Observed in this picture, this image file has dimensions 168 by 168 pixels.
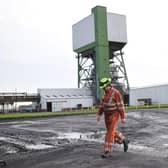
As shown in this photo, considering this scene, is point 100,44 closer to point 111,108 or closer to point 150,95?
point 150,95

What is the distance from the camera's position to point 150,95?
65062 millimetres

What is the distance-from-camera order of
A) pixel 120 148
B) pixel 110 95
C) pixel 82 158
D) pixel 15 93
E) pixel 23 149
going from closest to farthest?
pixel 82 158
pixel 110 95
pixel 120 148
pixel 23 149
pixel 15 93

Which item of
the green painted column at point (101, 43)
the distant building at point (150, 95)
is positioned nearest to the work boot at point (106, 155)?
the distant building at point (150, 95)

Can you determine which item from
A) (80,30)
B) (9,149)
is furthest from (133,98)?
(9,149)

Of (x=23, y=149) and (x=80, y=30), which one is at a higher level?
(x=80, y=30)

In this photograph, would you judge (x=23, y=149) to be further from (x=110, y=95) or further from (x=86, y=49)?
(x=86, y=49)

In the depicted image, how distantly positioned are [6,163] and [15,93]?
5931cm

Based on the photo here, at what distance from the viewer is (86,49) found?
67562mm

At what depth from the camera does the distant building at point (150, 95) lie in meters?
61.7

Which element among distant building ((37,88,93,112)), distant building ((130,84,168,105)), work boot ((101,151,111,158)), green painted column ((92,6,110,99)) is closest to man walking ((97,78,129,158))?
work boot ((101,151,111,158))

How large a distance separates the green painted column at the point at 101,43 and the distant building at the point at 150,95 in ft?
24.5

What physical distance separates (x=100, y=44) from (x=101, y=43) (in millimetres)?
299

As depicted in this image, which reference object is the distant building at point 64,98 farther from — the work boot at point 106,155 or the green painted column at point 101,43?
the work boot at point 106,155

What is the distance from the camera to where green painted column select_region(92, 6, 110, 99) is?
210 ft
